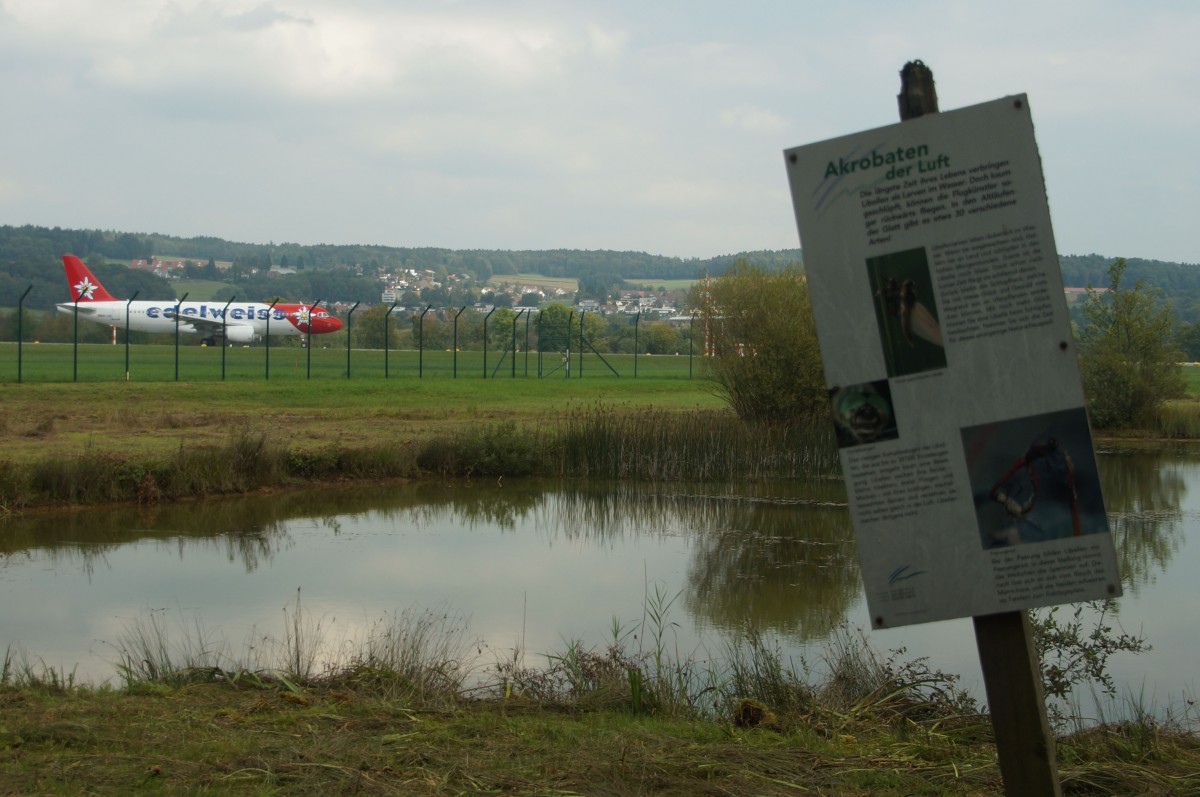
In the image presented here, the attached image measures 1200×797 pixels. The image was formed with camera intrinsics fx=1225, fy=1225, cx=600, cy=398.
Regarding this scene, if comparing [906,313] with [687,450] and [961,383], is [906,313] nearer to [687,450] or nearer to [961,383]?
[961,383]

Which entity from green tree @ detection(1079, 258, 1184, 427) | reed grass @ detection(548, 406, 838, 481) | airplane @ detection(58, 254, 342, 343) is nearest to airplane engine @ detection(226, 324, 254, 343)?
airplane @ detection(58, 254, 342, 343)

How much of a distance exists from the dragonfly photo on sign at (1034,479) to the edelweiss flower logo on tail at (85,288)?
6665 cm

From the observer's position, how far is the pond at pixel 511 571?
10.0 metres

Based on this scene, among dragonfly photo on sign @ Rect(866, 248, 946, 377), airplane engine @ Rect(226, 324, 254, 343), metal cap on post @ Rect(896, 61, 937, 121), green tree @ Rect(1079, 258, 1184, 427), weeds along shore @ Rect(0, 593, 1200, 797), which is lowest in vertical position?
weeds along shore @ Rect(0, 593, 1200, 797)

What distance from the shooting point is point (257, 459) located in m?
18.9

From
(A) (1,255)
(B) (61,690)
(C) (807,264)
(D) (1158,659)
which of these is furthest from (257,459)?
(A) (1,255)

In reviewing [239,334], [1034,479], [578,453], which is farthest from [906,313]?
[239,334]

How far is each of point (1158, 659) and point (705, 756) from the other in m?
5.86

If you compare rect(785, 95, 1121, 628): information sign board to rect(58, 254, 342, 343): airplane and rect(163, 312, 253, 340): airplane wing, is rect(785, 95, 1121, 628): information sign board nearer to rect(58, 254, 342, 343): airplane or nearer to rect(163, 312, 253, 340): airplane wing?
rect(58, 254, 342, 343): airplane

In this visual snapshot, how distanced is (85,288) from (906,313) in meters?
69.5

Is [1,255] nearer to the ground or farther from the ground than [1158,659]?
farther from the ground

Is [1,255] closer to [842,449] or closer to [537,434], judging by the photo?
[537,434]

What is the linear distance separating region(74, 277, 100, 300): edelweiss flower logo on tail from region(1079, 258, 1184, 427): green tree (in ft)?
168

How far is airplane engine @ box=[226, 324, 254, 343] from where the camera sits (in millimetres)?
65750
